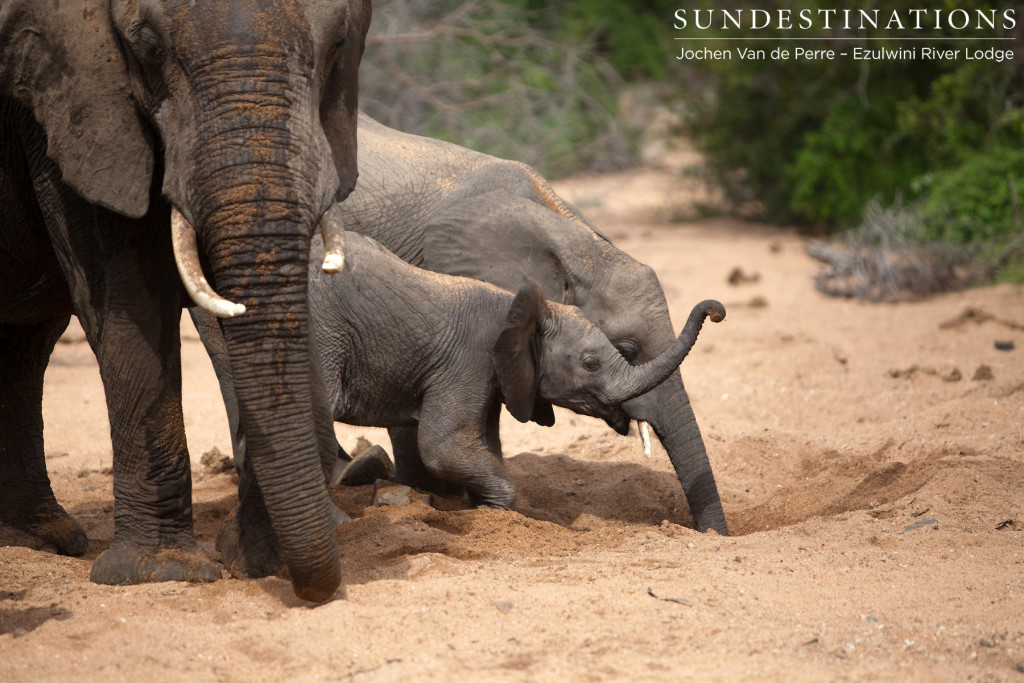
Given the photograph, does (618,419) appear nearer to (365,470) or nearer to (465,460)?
(465,460)

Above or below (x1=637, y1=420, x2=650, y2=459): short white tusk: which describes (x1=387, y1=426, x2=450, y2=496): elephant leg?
below

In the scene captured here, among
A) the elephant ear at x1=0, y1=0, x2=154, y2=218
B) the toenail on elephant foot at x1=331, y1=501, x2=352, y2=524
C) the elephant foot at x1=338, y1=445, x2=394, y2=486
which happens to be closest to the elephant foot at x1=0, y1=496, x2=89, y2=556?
the toenail on elephant foot at x1=331, y1=501, x2=352, y2=524

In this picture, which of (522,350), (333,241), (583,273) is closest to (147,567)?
(333,241)

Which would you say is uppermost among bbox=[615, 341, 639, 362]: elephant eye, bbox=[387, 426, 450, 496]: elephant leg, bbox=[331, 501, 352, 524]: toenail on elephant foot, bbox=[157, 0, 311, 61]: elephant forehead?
bbox=[157, 0, 311, 61]: elephant forehead

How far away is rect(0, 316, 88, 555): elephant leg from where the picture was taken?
4945 millimetres

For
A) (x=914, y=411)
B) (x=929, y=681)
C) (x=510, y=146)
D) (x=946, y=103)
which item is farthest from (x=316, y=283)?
(x=946, y=103)

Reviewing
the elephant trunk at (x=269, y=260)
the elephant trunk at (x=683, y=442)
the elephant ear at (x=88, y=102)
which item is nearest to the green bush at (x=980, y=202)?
the elephant trunk at (x=683, y=442)

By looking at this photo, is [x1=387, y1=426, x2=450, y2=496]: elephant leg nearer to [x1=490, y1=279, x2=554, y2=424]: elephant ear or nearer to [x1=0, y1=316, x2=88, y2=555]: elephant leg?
[x1=490, y1=279, x2=554, y2=424]: elephant ear

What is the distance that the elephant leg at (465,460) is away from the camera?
5305mm

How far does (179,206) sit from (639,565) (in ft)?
6.96

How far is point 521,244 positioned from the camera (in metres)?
6.09

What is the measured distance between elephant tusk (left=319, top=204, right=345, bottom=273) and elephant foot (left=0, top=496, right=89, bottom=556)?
7.06ft

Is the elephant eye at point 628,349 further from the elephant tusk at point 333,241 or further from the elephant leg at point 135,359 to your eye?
the elephant tusk at point 333,241

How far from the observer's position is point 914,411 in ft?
24.2
